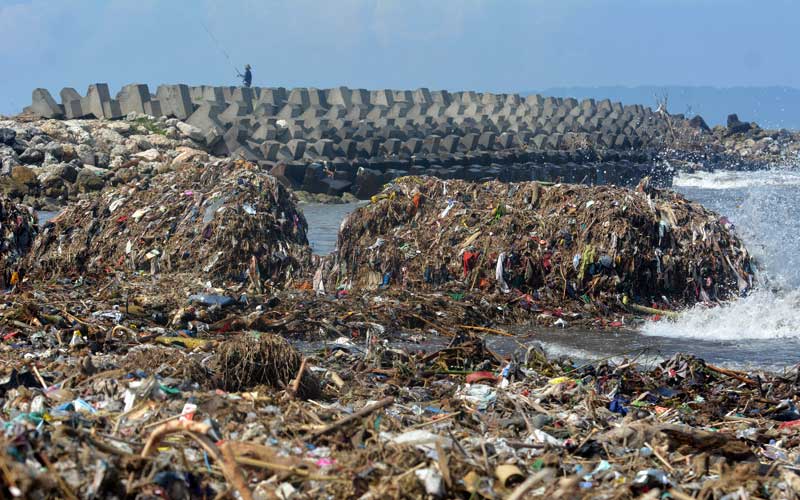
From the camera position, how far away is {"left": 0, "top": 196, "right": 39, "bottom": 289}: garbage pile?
35.5 feet

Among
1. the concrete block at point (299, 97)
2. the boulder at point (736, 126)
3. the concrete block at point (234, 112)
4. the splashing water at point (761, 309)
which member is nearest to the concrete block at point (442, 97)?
the concrete block at point (299, 97)

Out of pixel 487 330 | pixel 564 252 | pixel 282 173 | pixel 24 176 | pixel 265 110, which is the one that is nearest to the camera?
pixel 487 330

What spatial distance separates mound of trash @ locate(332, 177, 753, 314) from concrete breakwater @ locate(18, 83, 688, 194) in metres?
13.0

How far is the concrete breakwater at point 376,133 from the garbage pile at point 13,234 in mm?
12675

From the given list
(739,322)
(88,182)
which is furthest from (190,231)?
(88,182)

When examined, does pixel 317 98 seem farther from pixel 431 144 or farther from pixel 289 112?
pixel 431 144

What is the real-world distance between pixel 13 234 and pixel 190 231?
7.32 feet

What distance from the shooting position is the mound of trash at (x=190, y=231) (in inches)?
414

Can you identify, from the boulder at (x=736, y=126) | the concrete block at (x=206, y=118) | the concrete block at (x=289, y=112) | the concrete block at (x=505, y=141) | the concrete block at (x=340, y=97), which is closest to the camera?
the concrete block at (x=206, y=118)

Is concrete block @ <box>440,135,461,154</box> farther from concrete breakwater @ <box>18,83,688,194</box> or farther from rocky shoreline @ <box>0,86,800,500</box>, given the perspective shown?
rocky shoreline @ <box>0,86,800,500</box>

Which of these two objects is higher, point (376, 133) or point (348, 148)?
point (376, 133)

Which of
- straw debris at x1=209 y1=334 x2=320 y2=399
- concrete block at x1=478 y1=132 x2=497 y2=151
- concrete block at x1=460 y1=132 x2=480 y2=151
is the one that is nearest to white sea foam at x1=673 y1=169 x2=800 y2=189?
concrete block at x1=478 y1=132 x2=497 y2=151

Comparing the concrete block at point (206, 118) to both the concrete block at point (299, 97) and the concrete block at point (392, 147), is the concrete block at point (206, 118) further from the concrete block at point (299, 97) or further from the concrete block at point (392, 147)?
the concrete block at point (299, 97)

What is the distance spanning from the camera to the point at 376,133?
29.7 m
